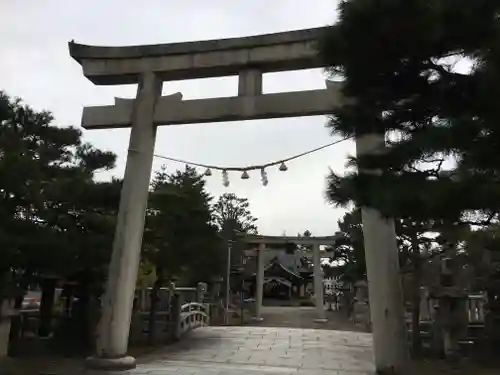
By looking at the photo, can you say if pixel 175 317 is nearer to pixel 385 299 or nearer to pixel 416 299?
pixel 416 299

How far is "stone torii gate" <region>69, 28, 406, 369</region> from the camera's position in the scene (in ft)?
25.0

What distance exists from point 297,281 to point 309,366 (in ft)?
93.5

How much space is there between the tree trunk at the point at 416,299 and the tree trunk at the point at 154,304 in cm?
548

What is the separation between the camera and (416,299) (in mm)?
9383

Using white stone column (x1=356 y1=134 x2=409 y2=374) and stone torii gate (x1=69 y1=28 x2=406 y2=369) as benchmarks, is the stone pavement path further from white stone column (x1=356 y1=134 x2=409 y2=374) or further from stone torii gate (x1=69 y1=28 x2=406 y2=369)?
white stone column (x1=356 y1=134 x2=409 y2=374)

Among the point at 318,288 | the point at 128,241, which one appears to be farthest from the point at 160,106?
the point at 318,288

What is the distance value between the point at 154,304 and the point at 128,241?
4.34m

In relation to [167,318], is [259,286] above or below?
above

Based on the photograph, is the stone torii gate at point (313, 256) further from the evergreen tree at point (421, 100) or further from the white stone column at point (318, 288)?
the evergreen tree at point (421, 100)

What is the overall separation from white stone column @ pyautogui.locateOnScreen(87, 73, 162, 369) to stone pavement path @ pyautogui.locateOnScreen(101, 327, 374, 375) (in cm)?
49

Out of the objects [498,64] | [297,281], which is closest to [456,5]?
[498,64]

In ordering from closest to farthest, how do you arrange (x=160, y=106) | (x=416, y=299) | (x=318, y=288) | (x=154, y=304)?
(x=160, y=106) < (x=416, y=299) < (x=154, y=304) < (x=318, y=288)

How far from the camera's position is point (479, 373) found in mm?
8094

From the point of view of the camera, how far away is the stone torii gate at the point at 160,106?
7625 millimetres
